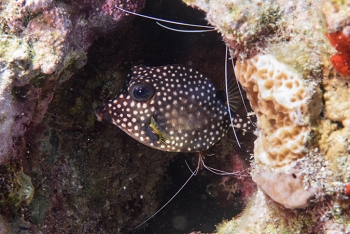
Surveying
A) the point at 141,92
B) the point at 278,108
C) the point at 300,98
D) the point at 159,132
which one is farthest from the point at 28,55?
the point at 300,98

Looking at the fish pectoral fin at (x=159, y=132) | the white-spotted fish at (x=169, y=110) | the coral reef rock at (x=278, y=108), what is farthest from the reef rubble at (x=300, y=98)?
the fish pectoral fin at (x=159, y=132)

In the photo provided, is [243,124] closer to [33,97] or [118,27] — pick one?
[118,27]

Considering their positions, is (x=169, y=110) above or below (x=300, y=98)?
below

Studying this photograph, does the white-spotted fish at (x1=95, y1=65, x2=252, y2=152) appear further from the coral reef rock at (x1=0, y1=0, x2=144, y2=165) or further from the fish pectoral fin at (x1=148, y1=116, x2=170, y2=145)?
the coral reef rock at (x1=0, y1=0, x2=144, y2=165)

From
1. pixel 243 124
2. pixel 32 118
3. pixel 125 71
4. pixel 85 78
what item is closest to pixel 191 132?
pixel 243 124

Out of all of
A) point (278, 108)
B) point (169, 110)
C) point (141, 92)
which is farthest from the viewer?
point (169, 110)

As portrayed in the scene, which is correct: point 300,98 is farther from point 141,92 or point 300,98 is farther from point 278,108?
point 141,92
